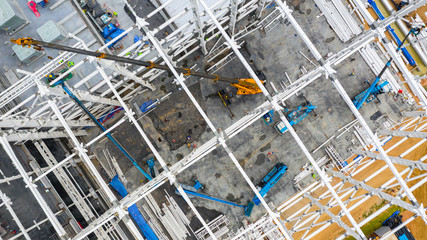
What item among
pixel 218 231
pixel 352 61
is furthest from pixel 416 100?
pixel 218 231

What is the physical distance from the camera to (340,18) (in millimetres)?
23328

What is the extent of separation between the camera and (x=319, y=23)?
23984mm

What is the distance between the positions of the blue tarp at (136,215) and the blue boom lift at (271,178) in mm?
10181

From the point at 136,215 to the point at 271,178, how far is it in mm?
13155

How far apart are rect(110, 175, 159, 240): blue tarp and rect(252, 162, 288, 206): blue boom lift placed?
10181mm

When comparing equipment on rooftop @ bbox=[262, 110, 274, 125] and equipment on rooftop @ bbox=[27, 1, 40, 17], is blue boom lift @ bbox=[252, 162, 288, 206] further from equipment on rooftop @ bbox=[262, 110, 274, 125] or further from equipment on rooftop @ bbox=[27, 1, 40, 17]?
equipment on rooftop @ bbox=[27, 1, 40, 17]

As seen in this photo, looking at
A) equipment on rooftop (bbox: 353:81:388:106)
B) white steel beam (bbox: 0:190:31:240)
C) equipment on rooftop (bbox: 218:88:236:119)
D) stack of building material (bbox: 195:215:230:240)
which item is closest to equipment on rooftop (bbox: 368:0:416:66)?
equipment on rooftop (bbox: 353:81:388:106)

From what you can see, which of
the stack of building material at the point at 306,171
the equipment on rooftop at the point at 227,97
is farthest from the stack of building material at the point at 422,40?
the equipment on rooftop at the point at 227,97

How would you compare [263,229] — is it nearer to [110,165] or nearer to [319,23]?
[110,165]

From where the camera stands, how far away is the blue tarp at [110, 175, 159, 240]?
23.1 meters

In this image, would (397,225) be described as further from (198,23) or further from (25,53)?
(25,53)

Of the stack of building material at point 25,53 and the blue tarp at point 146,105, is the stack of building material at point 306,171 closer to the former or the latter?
the blue tarp at point 146,105

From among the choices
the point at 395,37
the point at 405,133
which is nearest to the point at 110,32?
the point at 405,133

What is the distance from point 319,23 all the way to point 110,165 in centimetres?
2446
